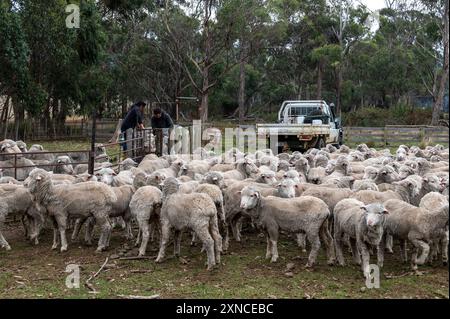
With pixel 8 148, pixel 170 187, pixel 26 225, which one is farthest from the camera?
pixel 8 148

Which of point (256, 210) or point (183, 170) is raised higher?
point (183, 170)

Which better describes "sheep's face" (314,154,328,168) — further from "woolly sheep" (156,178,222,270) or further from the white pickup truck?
"woolly sheep" (156,178,222,270)

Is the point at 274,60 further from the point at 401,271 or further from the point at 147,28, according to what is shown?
the point at 401,271

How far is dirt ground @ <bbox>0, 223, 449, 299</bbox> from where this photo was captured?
604 centimetres

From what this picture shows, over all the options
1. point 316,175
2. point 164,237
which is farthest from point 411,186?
point 164,237

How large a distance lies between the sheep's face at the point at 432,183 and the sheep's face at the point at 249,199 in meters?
3.19

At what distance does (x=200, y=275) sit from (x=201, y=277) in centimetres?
8

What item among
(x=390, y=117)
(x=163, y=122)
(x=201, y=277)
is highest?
(x=390, y=117)

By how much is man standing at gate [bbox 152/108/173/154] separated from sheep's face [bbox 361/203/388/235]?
385 inches

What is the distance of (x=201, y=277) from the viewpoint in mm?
6648

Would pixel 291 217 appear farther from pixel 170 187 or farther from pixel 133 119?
pixel 133 119

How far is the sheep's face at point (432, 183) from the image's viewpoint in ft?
28.3

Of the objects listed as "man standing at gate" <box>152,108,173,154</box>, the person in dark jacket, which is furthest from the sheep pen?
the person in dark jacket

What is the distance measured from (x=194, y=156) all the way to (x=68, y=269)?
759 centimetres
